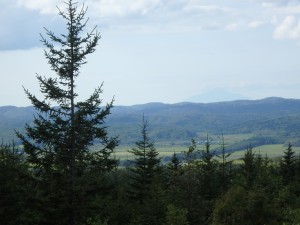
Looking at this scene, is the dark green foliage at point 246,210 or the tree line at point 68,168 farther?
the dark green foliage at point 246,210

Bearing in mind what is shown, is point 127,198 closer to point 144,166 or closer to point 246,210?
point 144,166

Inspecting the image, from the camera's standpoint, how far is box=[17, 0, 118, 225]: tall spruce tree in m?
23.2

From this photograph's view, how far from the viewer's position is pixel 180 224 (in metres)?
29.0

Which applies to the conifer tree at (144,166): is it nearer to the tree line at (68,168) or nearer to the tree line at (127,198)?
the tree line at (127,198)

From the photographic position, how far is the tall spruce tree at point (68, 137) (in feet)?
76.1

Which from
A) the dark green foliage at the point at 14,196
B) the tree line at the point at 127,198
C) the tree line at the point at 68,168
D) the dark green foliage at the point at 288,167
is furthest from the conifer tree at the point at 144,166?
the dark green foliage at the point at 288,167

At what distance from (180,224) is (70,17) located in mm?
15616

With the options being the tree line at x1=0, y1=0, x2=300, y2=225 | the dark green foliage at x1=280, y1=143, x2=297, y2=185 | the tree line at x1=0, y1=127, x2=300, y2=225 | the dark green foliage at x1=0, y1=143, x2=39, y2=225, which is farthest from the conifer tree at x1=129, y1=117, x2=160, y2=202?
the dark green foliage at x1=280, y1=143, x2=297, y2=185

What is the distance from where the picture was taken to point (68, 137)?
2466cm

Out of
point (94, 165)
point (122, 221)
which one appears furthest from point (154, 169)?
point (94, 165)

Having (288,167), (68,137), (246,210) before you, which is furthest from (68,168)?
(288,167)

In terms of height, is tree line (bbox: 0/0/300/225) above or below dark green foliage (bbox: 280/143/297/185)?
above

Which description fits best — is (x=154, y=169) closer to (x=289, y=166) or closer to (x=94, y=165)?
(x=94, y=165)

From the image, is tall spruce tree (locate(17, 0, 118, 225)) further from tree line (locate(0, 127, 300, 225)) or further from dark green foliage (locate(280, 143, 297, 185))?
dark green foliage (locate(280, 143, 297, 185))
